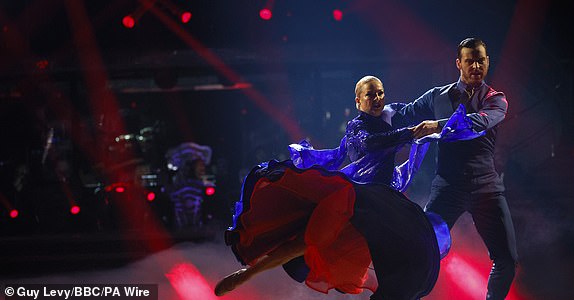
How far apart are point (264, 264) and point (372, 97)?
1285 mm

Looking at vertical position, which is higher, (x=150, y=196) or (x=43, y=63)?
A: (x=43, y=63)

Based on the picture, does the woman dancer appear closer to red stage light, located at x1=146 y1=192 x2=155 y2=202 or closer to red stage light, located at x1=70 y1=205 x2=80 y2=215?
red stage light, located at x1=146 y1=192 x2=155 y2=202

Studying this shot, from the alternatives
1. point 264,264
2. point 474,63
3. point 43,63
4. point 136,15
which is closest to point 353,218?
point 264,264

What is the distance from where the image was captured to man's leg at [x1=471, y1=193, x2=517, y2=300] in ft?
11.7

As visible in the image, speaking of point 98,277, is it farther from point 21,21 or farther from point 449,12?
point 449,12

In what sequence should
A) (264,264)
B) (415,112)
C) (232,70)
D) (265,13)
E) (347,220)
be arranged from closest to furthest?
(347,220)
(264,264)
(415,112)
(265,13)
(232,70)

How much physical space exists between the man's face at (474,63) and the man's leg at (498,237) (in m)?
0.78

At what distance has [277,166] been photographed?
3.39 metres

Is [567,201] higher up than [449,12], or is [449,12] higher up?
[449,12]

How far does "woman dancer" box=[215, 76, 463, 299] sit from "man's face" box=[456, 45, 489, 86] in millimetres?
578

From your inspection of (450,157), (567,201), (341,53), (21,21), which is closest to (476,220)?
(450,157)

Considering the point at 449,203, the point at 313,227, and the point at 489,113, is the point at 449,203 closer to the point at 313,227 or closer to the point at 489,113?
the point at 489,113

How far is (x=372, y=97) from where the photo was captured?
365 cm

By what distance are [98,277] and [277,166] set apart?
11.5ft
